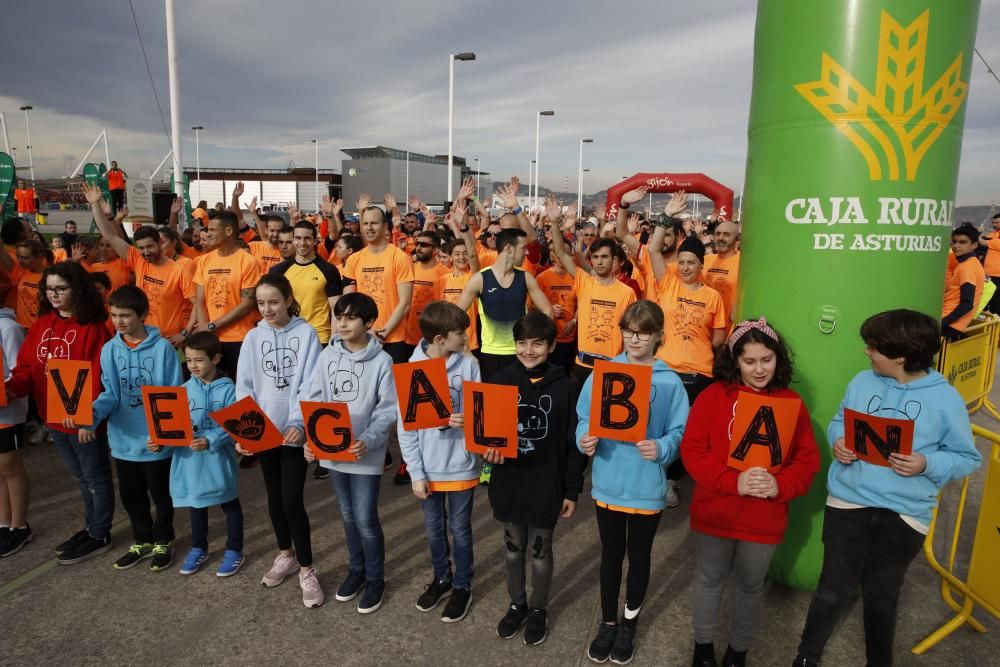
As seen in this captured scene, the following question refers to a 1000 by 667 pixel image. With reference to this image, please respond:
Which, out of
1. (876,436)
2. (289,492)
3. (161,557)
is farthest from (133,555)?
(876,436)

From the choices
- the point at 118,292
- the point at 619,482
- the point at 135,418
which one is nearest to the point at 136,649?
the point at 135,418

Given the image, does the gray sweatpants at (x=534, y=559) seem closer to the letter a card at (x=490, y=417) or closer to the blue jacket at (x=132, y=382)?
the letter a card at (x=490, y=417)

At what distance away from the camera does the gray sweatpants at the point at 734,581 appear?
9.32 ft

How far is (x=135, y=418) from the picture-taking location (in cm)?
387

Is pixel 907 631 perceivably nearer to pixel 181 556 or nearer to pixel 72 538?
pixel 181 556

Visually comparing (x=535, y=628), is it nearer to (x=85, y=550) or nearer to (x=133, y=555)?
(x=133, y=555)

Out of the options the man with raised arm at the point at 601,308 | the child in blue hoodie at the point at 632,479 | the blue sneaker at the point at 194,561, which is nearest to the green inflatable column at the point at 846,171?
the child in blue hoodie at the point at 632,479

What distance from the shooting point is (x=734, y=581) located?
115 inches

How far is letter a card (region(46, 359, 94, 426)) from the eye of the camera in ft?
12.0

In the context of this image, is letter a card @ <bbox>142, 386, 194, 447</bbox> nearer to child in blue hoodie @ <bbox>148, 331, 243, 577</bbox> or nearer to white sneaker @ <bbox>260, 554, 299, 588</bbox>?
child in blue hoodie @ <bbox>148, 331, 243, 577</bbox>

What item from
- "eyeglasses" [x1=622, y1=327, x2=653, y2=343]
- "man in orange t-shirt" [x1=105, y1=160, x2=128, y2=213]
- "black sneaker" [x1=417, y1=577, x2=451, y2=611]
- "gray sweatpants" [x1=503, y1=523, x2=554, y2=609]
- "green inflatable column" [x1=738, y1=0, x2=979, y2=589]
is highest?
"man in orange t-shirt" [x1=105, y1=160, x2=128, y2=213]

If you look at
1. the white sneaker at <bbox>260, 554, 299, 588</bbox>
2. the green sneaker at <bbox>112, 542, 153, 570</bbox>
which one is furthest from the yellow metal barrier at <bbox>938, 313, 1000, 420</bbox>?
the green sneaker at <bbox>112, 542, 153, 570</bbox>

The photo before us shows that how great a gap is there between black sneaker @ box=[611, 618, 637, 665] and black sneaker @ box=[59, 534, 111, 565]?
3.43m

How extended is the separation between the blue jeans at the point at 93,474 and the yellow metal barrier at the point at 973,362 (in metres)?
7.20
